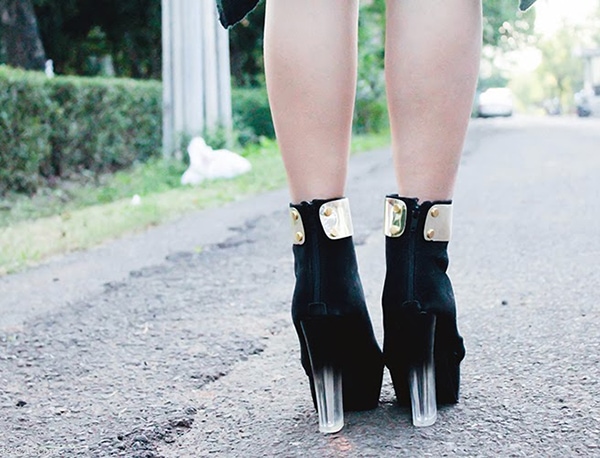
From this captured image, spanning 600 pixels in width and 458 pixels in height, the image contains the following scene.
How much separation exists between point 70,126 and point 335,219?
702cm

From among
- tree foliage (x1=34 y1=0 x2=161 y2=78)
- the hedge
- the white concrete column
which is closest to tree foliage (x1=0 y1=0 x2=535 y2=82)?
tree foliage (x1=34 y1=0 x2=161 y2=78)

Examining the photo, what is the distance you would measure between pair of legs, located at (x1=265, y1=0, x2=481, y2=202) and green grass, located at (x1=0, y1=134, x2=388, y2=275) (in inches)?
83.6

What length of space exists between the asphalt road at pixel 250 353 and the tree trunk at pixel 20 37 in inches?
358

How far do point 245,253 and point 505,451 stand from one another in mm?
2096

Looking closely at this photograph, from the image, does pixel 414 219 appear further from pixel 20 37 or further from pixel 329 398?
pixel 20 37

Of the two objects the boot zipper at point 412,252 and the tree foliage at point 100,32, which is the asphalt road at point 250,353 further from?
the tree foliage at point 100,32

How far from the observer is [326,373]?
118 cm

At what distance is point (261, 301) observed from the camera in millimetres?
2205

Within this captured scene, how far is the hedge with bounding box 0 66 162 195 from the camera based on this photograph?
6.59 m

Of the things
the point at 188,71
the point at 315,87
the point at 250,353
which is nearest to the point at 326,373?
the point at 315,87

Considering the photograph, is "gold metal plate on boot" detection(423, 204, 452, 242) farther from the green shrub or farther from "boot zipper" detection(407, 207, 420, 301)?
the green shrub

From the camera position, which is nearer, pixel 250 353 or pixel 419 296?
pixel 419 296

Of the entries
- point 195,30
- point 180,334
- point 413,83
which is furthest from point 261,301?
point 195,30

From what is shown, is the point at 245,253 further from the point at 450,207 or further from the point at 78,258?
the point at 450,207
